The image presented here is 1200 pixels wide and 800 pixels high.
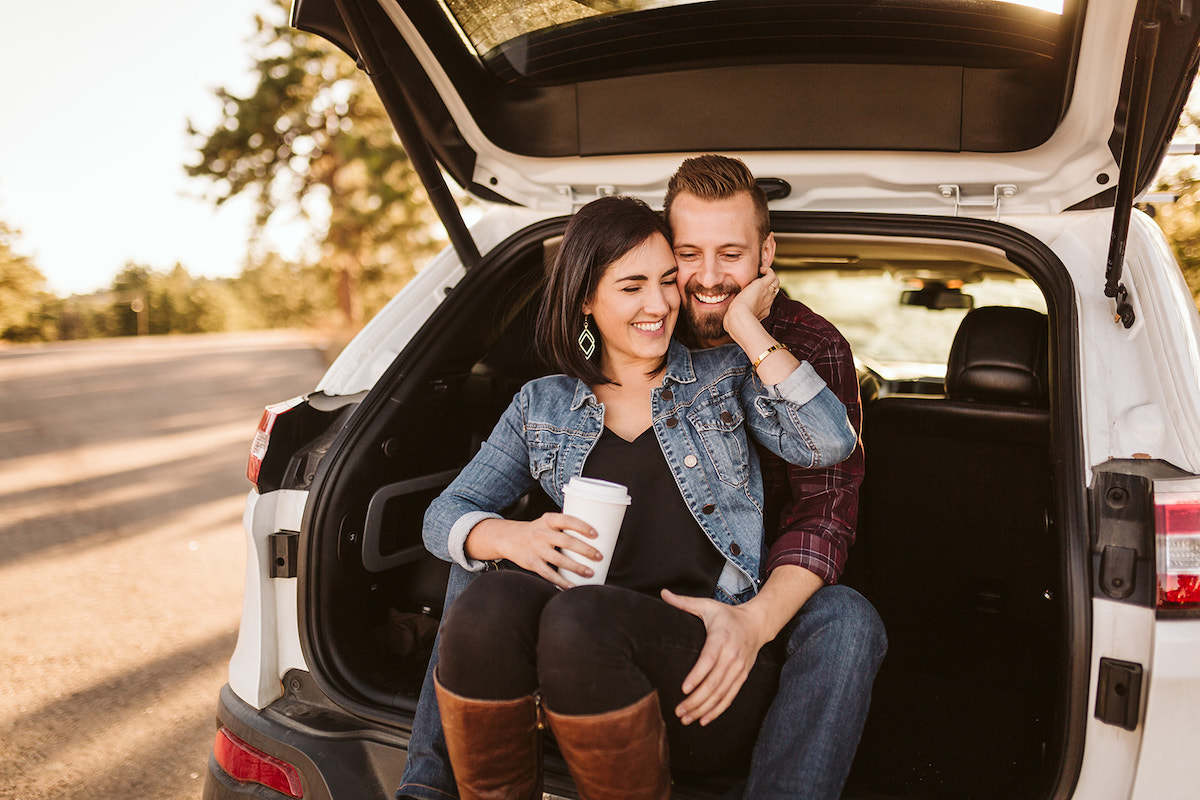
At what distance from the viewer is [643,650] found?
1298 mm

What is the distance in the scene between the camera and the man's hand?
4.32ft

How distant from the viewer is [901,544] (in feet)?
8.27

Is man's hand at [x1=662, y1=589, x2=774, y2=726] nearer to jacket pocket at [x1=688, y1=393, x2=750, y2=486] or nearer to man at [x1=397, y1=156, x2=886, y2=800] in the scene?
man at [x1=397, y1=156, x2=886, y2=800]

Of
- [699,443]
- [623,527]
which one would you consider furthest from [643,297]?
[623,527]

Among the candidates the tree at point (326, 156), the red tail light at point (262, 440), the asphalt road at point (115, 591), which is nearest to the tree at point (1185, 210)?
the red tail light at point (262, 440)

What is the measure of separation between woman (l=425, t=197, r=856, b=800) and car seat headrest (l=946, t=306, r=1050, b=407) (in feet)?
2.37

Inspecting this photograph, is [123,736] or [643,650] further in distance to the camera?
[123,736]

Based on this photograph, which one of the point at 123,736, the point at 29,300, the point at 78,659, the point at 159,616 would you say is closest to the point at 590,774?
the point at 123,736

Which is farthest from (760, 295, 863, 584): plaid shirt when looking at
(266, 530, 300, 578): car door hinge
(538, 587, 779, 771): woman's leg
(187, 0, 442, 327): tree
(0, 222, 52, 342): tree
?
(0, 222, 52, 342): tree

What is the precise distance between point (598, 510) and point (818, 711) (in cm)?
49

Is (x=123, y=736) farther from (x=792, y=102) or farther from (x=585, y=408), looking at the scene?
(x=792, y=102)

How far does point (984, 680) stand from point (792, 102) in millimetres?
1563

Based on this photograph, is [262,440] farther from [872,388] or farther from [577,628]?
[872,388]

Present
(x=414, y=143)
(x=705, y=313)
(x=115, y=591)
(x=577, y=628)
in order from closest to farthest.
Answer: (x=577, y=628) → (x=705, y=313) → (x=414, y=143) → (x=115, y=591)
